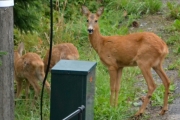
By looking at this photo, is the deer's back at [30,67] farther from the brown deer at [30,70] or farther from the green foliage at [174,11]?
the green foliage at [174,11]

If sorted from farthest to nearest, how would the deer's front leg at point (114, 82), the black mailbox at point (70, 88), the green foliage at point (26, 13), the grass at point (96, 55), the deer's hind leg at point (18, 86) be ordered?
the deer's hind leg at point (18, 86)
the deer's front leg at point (114, 82)
the grass at point (96, 55)
the green foliage at point (26, 13)
the black mailbox at point (70, 88)

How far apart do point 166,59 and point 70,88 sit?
667cm

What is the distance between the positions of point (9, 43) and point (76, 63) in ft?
2.32

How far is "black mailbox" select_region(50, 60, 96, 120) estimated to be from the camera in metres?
5.08

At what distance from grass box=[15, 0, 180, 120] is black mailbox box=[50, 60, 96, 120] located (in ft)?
8.37

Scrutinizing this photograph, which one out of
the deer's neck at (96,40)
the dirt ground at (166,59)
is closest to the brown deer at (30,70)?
the deer's neck at (96,40)

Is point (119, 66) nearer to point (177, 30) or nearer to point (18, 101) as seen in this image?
point (18, 101)

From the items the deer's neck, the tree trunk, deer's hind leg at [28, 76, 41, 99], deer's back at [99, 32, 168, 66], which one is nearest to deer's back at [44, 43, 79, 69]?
the deer's neck

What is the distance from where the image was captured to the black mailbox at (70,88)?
200 inches

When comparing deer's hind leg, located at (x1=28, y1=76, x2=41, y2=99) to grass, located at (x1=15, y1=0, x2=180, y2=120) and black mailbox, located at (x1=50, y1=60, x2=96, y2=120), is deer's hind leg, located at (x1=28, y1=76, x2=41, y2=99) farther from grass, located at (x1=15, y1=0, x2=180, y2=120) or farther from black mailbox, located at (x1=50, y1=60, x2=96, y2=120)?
black mailbox, located at (x1=50, y1=60, x2=96, y2=120)

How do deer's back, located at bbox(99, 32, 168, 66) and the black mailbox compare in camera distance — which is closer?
the black mailbox

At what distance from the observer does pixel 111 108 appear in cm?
802

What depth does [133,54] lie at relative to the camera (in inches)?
343

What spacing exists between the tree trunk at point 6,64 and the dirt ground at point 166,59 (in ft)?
11.0
